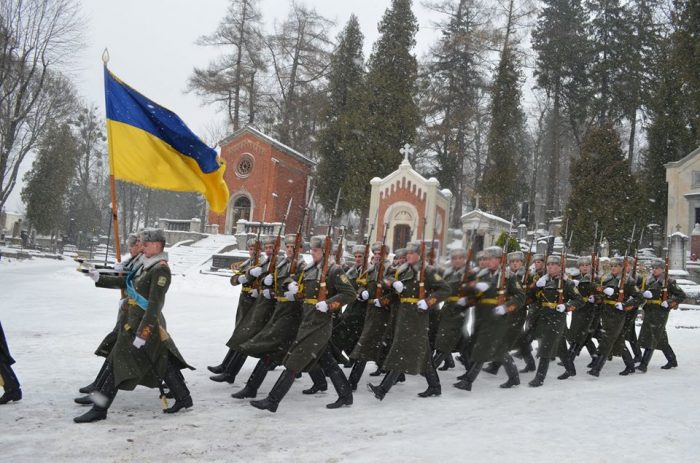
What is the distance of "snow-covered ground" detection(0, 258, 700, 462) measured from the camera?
4.54 metres

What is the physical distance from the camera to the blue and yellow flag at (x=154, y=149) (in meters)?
6.41

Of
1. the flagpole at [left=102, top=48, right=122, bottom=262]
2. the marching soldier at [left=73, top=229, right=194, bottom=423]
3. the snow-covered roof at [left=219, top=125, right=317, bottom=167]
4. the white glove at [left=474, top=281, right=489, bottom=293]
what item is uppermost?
the snow-covered roof at [left=219, top=125, right=317, bottom=167]

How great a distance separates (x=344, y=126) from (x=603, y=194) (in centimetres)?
1504

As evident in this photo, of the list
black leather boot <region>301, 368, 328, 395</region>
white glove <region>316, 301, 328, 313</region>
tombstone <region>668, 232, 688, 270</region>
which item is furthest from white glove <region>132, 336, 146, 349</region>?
tombstone <region>668, 232, 688, 270</region>

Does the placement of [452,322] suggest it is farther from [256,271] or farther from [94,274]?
[94,274]

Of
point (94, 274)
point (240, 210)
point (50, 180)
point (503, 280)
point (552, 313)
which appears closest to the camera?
point (94, 274)

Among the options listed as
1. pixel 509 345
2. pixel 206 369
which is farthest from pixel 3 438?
pixel 509 345

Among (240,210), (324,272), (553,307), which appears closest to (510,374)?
(553,307)

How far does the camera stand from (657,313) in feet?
32.4

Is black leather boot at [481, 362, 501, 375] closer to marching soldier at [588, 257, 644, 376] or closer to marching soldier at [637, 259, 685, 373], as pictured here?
marching soldier at [588, 257, 644, 376]

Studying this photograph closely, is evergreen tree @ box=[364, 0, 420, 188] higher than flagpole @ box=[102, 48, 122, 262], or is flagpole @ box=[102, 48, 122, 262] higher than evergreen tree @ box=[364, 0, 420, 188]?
evergreen tree @ box=[364, 0, 420, 188]

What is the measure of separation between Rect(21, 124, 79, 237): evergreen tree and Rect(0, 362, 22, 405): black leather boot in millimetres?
41814

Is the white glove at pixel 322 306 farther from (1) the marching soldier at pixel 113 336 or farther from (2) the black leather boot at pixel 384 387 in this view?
(1) the marching soldier at pixel 113 336

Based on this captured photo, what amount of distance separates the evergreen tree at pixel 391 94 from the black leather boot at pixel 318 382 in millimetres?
27506
